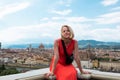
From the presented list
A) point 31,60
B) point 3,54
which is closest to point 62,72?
point 31,60

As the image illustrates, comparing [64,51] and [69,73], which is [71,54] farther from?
[69,73]

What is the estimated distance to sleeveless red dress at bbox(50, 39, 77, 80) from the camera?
4.87 feet

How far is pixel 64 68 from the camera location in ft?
5.11

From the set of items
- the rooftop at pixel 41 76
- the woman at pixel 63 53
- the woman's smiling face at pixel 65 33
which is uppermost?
the woman's smiling face at pixel 65 33

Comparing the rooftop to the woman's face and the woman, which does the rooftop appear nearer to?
the woman

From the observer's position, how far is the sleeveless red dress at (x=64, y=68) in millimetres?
1485

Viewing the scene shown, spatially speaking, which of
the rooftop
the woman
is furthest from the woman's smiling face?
the rooftop

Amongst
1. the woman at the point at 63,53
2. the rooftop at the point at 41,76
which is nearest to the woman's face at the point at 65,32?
the woman at the point at 63,53

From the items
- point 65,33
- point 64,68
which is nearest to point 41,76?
point 64,68

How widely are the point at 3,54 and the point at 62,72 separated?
125ft

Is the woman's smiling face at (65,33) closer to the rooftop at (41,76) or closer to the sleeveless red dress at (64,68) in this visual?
the sleeveless red dress at (64,68)

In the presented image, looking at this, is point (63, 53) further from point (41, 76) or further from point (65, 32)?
point (41, 76)

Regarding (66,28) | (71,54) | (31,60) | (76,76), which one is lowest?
(31,60)

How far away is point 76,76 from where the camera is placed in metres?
1.54
